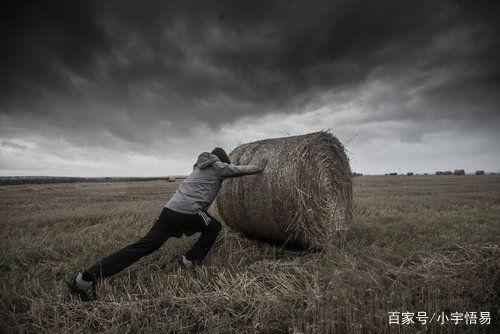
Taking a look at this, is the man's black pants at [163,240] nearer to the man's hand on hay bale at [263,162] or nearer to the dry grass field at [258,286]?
the dry grass field at [258,286]

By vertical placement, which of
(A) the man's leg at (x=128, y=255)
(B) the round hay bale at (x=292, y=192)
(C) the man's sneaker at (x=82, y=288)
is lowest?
(C) the man's sneaker at (x=82, y=288)

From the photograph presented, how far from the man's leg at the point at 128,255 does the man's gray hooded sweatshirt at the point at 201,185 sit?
34 centimetres

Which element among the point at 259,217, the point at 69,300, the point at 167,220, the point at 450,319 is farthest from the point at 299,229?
the point at 69,300

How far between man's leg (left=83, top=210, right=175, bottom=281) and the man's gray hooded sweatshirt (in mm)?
337

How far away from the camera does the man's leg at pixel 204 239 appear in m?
4.89

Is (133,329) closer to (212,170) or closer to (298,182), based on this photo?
(212,170)

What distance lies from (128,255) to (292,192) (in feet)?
8.99

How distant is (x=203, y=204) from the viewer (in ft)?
16.3

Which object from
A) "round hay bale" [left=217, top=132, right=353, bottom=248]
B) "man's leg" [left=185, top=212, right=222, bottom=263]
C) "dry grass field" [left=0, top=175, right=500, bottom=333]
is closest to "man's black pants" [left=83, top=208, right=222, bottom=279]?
"man's leg" [left=185, top=212, right=222, bottom=263]

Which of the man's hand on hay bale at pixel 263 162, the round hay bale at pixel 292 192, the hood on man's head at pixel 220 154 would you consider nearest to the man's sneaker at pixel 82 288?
the hood on man's head at pixel 220 154

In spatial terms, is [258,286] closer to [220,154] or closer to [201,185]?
[201,185]

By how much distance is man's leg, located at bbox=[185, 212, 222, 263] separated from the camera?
4.89 metres

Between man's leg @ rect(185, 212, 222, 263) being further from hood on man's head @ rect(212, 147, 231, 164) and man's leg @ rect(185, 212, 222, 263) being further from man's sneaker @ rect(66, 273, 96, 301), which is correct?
man's sneaker @ rect(66, 273, 96, 301)

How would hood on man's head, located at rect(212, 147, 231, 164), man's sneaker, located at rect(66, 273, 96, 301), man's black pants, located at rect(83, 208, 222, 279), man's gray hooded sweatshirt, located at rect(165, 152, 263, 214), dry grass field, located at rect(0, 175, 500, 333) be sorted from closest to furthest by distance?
dry grass field, located at rect(0, 175, 500, 333) → man's sneaker, located at rect(66, 273, 96, 301) → man's black pants, located at rect(83, 208, 222, 279) → man's gray hooded sweatshirt, located at rect(165, 152, 263, 214) → hood on man's head, located at rect(212, 147, 231, 164)
